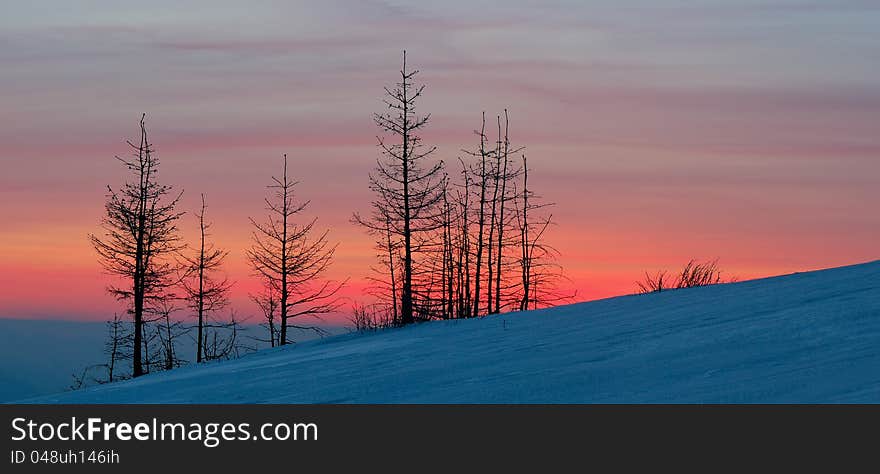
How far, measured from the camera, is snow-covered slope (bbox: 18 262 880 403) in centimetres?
728

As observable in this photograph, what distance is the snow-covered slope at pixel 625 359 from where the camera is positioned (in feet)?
23.9

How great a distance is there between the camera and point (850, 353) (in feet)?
24.6

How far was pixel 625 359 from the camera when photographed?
888 centimetres
